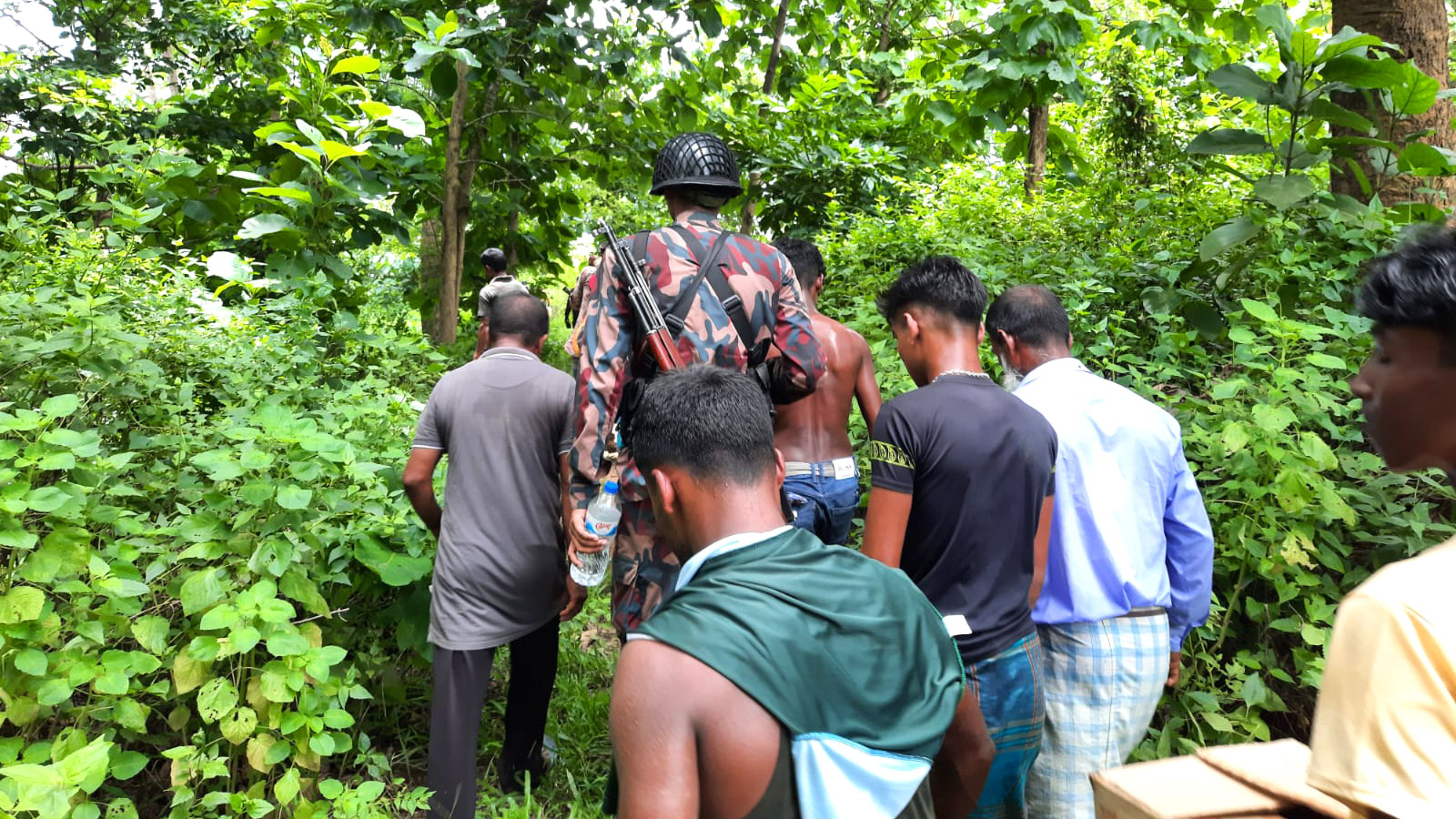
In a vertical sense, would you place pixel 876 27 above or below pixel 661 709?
above

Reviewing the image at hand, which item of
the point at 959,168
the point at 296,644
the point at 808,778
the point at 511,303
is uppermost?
the point at 959,168

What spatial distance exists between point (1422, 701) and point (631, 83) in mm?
6277

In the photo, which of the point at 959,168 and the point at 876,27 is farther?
the point at 876,27

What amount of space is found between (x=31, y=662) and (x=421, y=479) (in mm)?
1170

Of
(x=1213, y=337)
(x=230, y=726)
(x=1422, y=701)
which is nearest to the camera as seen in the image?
(x=1422, y=701)

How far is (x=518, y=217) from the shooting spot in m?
7.09

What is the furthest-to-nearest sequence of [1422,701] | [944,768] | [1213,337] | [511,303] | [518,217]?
[518,217]
[1213,337]
[511,303]
[944,768]
[1422,701]

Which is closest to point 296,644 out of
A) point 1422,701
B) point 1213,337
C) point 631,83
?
point 1422,701

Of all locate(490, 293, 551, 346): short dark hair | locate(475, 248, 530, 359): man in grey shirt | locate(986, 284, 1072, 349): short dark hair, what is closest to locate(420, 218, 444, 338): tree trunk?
locate(475, 248, 530, 359): man in grey shirt

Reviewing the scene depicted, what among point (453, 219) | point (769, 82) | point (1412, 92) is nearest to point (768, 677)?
point (1412, 92)

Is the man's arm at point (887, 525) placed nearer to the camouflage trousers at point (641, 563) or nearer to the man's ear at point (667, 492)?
the camouflage trousers at point (641, 563)

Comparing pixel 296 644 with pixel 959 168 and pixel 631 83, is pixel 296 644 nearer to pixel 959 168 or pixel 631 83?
pixel 631 83

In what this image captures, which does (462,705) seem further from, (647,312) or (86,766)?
(647,312)

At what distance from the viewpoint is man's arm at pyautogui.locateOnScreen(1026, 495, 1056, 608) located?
2342 millimetres
